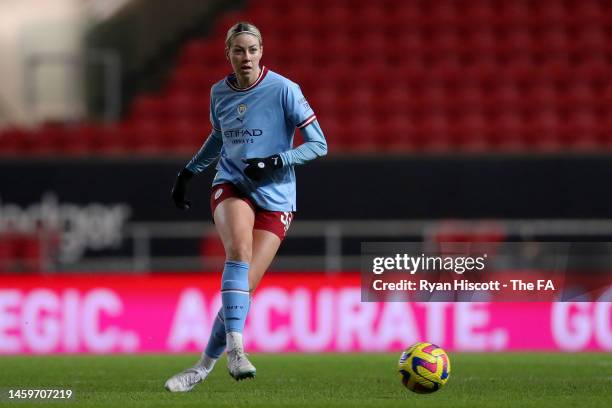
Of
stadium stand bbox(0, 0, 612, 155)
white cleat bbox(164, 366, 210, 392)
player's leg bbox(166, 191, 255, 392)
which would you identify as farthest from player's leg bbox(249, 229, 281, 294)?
stadium stand bbox(0, 0, 612, 155)

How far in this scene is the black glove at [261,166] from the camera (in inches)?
250

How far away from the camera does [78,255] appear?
45.1ft

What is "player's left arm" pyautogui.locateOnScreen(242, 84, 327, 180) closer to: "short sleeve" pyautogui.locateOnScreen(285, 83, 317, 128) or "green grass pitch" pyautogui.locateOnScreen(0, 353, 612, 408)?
"short sleeve" pyautogui.locateOnScreen(285, 83, 317, 128)

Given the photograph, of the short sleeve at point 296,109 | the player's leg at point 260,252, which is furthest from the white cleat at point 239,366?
the short sleeve at point 296,109

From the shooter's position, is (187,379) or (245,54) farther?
(187,379)

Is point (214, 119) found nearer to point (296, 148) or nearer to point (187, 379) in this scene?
point (296, 148)

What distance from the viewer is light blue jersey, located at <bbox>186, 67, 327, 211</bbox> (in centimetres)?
650

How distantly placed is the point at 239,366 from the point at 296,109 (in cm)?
135

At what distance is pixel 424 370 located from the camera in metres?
6.48

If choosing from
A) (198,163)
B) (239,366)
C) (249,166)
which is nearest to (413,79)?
(198,163)

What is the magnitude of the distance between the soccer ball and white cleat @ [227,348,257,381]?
861 millimetres

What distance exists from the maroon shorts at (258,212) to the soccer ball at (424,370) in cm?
93

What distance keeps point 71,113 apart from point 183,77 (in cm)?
146

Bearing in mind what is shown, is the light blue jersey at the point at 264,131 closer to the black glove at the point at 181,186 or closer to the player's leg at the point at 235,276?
the player's leg at the point at 235,276
